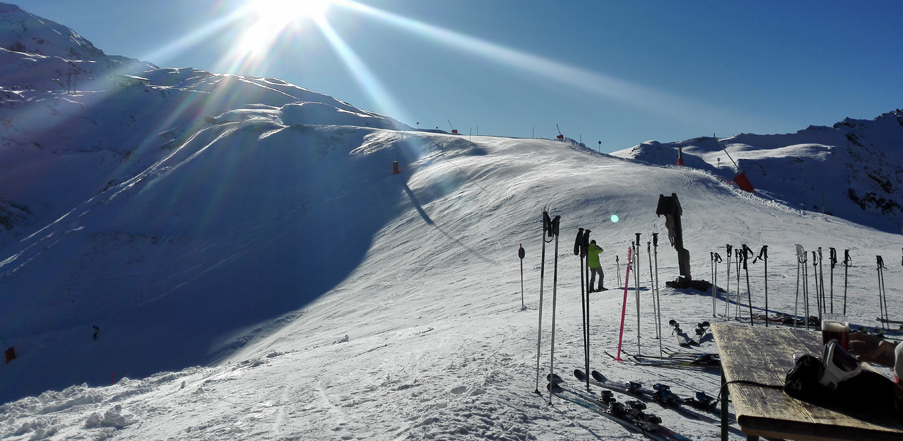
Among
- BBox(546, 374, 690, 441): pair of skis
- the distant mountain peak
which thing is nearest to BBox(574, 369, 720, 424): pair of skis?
BBox(546, 374, 690, 441): pair of skis

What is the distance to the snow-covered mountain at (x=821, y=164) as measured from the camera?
80.5 meters

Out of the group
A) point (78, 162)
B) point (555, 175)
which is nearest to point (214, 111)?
point (78, 162)

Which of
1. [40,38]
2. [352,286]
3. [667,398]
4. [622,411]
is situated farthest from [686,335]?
[40,38]

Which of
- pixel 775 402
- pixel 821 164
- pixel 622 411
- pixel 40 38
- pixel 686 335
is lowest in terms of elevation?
pixel 686 335

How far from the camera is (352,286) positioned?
20.8 meters

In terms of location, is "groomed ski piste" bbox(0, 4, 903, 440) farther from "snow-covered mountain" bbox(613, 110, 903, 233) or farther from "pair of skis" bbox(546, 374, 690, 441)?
"snow-covered mountain" bbox(613, 110, 903, 233)

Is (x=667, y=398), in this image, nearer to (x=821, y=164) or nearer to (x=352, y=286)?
(x=352, y=286)

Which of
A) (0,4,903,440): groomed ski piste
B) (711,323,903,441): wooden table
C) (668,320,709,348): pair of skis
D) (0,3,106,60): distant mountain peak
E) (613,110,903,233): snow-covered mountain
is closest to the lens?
(711,323,903,441): wooden table

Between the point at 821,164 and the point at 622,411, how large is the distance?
106 metres

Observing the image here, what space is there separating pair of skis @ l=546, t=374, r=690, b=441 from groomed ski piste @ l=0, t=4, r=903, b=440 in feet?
0.41

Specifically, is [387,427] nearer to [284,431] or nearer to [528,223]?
[284,431]

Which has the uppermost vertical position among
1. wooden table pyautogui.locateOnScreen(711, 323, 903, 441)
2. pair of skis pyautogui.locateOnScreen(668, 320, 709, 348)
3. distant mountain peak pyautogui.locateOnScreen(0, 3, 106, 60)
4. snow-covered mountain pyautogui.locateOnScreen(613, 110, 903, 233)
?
distant mountain peak pyautogui.locateOnScreen(0, 3, 106, 60)

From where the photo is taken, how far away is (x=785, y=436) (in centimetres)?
255

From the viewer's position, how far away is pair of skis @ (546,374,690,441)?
15.2 ft
